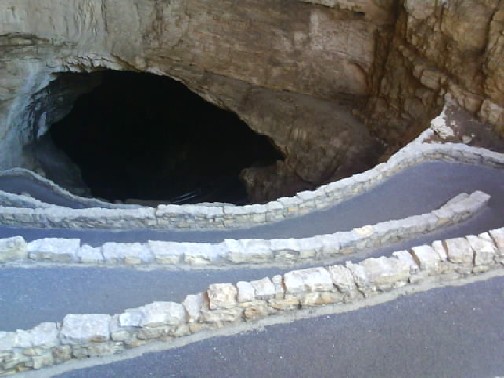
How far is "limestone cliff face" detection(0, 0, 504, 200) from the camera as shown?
51.3ft

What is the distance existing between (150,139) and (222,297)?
19.7 meters

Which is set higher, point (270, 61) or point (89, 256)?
point (270, 61)

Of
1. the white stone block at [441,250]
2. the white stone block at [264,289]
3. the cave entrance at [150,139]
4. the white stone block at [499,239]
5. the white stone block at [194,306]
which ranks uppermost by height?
the white stone block at [499,239]

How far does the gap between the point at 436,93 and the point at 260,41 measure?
251 inches

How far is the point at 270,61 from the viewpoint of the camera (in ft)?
59.7

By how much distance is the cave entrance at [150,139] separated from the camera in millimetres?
22500

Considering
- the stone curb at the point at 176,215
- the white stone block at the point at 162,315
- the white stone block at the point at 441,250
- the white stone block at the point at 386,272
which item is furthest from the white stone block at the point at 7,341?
the white stone block at the point at 441,250

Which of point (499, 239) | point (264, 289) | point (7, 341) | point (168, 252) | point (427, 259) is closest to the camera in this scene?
point (7, 341)

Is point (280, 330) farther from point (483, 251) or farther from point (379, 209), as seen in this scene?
point (379, 209)

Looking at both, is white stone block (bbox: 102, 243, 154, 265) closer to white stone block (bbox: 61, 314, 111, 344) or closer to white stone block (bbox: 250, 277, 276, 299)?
white stone block (bbox: 61, 314, 111, 344)

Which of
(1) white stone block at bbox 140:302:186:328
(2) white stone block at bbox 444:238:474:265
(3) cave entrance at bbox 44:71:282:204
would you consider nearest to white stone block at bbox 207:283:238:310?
(1) white stone block at bbox 140:302:186:328

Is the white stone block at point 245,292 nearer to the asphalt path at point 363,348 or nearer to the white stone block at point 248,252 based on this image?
the asphalt path at point 363,348

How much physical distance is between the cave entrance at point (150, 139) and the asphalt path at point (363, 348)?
15.6 metres

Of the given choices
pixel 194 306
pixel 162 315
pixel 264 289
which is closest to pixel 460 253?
pixel 264 289
